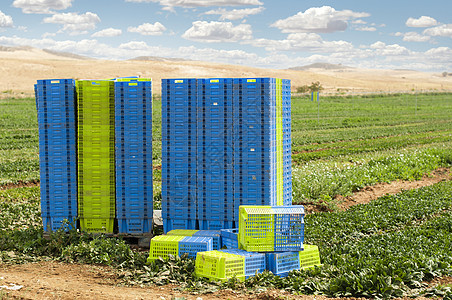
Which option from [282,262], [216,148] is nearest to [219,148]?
[216,148]

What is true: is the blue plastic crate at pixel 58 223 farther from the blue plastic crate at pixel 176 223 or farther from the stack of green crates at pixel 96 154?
the blue plastic crate at pixel 176 223

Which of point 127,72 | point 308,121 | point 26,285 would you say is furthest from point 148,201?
point 127,72

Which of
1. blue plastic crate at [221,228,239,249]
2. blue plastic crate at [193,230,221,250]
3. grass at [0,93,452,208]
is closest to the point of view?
blue plastic crate at [221,228,239,249]

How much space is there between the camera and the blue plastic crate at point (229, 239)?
873 cm

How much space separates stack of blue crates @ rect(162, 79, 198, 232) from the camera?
31.4 feet

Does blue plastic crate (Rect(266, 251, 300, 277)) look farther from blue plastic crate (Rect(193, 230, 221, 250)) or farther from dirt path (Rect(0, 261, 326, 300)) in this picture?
blue plastic crate (Rect(193, 230, 221, 250))

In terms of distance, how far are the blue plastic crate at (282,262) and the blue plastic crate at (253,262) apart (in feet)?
0.32

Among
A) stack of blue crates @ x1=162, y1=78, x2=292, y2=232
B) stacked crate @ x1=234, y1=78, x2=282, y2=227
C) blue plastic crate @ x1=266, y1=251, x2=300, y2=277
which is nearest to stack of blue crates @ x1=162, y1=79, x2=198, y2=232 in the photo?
stack of blue crates @ x1=162, y1=78, x2=292, y2=232

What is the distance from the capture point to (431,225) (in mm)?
10359

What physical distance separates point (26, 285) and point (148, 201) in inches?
116

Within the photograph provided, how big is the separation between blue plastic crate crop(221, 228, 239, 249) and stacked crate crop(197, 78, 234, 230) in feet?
1.81

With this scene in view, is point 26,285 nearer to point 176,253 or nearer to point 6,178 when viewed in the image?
point 176,253

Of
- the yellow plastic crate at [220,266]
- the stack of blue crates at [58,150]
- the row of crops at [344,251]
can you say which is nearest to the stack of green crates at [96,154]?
the stack of blue crates at [58,150]

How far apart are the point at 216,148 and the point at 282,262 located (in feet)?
7.91
